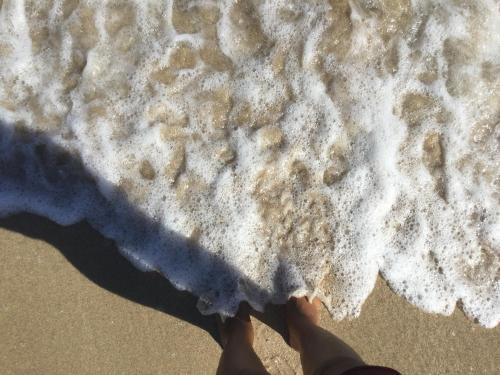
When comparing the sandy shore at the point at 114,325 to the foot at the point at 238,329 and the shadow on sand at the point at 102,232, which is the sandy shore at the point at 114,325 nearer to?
the shadow on sand at the point at 102,232

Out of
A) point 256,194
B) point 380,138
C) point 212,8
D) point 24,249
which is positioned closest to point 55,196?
point 24,249

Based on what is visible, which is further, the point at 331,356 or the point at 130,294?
the point at 130,294

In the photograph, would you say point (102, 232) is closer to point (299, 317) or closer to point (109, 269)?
point (109, 269)

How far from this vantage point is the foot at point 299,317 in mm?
2070

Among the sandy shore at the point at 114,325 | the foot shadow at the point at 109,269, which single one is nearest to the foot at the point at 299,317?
the sandy shore at the point at 114,325

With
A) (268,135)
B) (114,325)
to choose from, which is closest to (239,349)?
(114,325)

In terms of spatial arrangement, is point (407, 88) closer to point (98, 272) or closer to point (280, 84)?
point (280, 84)

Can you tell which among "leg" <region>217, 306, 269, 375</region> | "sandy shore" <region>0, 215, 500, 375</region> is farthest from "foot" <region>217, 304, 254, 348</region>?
"sandy shore" <region>0, 215, 500, 375</region>

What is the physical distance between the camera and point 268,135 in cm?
229

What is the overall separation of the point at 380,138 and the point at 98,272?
1.54 m

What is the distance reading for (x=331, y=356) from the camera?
1.88 m

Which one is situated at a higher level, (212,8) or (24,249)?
(212,8)

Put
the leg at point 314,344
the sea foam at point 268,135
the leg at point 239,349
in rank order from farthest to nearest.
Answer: the sea foam at point 268,135
the leg at point 239,349
the leg at point 314,344

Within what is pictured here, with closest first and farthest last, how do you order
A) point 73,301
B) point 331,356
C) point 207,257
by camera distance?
point 331,356 → point 73,301 → point 207,257
